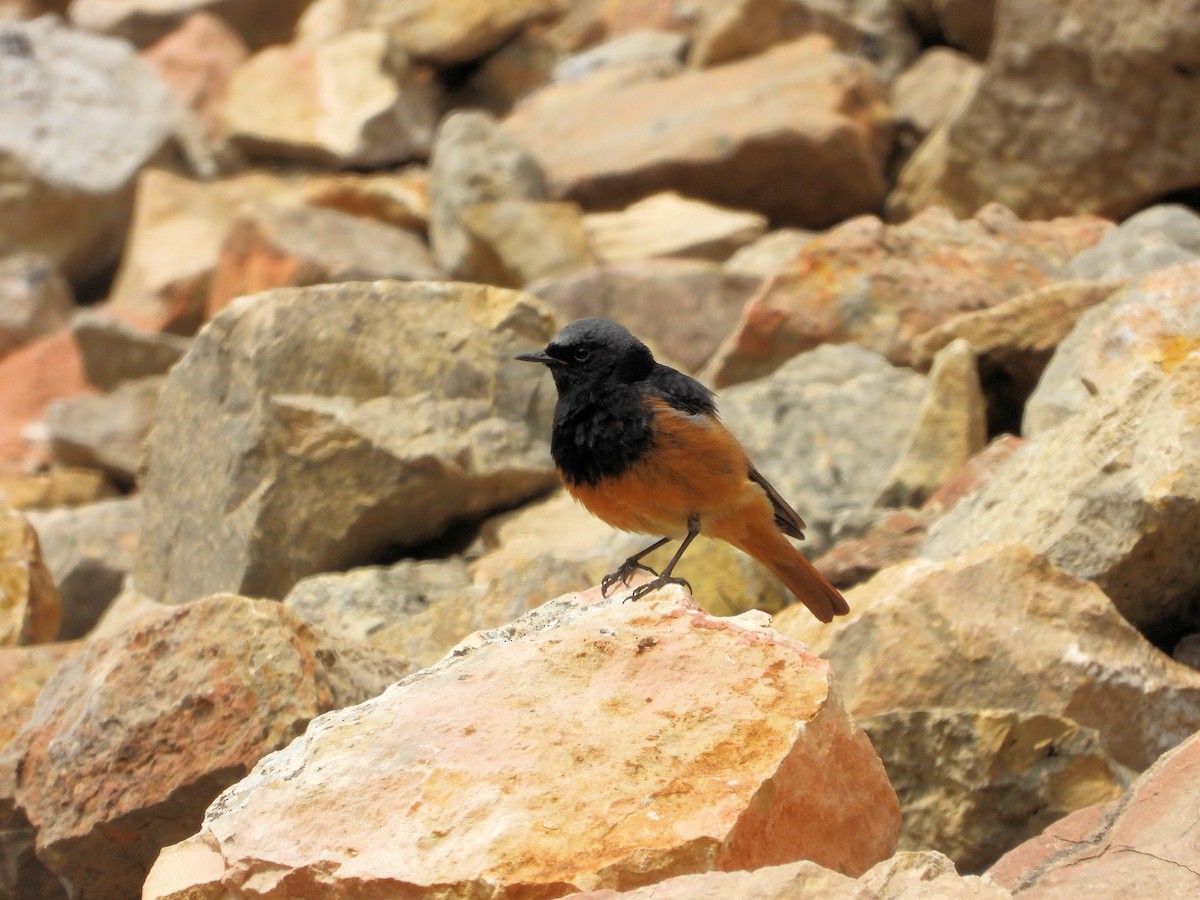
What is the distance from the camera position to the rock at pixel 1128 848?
2849 mm

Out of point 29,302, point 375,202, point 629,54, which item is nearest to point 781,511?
point 375,202

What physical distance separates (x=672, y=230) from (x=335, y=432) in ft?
17.1

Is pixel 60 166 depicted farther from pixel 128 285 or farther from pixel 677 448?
pixel 677 448

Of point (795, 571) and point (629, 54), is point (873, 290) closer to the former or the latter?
point (795, 571)

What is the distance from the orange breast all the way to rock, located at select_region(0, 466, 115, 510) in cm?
603

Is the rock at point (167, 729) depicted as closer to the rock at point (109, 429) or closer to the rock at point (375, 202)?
the rock at point (109, 429)

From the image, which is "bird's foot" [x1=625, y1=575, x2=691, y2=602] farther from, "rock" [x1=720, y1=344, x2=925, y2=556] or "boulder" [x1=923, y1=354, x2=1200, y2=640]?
"rock" [x1=720, y1=344, x2=925, y2=556]

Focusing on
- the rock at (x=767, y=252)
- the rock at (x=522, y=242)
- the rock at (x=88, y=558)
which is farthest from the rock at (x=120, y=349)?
the rock at (x=767, y=252)

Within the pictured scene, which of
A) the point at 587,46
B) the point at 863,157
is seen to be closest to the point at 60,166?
the point at 587,46

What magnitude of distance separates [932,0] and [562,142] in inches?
133

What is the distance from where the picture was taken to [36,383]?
11.7 m

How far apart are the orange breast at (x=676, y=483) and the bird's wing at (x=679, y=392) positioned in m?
0.04

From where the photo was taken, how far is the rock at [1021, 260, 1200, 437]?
5.73 metres

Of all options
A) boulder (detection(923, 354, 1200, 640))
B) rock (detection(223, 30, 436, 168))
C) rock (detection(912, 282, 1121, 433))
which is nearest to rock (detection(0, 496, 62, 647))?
boulder (detection(923, 354, 1200, 640))
